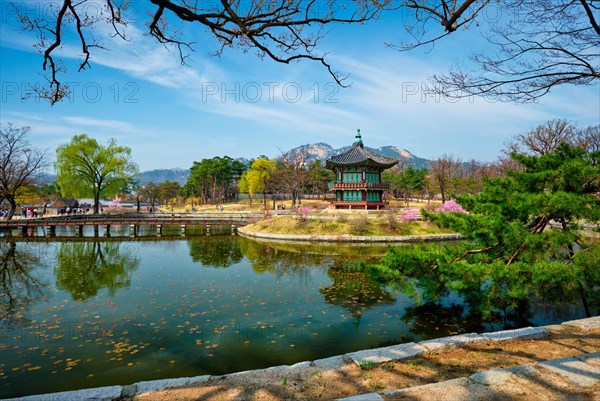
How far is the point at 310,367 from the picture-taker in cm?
455

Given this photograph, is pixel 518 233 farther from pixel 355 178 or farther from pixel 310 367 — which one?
pixel 355 178

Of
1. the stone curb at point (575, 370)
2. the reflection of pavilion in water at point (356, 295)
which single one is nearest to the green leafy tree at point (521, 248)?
the reflection of pavilion in water at point (356, 295)

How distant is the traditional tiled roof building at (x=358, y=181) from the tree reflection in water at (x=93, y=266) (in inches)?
808

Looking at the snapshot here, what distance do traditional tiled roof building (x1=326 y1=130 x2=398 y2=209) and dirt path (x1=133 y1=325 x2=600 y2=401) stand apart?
30.3 metres

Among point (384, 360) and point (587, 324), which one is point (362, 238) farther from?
point (384, 360)

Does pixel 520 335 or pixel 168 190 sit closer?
pixel 520 335

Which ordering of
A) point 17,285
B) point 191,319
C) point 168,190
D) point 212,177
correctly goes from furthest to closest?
point 168,190
point 212,177
point 17,285
point 191,319

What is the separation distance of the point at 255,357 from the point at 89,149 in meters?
44.5

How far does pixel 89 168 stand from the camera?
140 feet

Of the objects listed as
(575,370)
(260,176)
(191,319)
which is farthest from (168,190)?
(575,370)

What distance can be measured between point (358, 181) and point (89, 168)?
33.2 m

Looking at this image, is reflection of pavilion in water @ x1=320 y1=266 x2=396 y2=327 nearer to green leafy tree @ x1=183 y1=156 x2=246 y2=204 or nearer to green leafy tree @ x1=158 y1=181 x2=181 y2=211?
green leafy tree @ x1=183 y1=156 x2=246 y2=204

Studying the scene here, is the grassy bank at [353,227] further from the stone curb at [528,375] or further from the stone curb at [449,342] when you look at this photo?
the stone curb at [528,375]

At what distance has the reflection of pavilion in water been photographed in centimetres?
973
